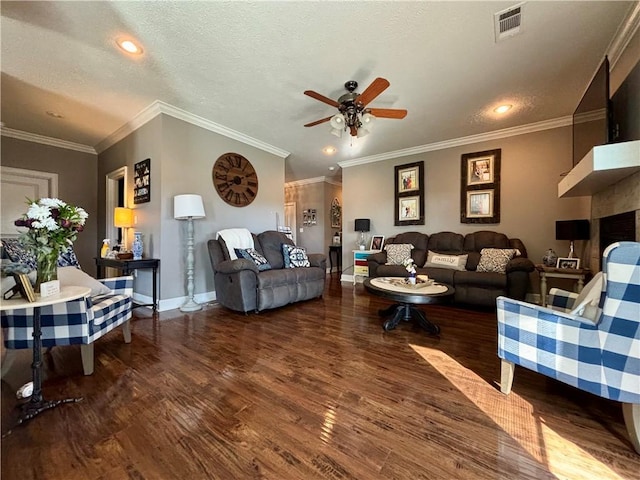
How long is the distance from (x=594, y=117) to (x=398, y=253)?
2.64 m

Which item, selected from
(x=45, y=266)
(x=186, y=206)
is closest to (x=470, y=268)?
(x=186, y=206)

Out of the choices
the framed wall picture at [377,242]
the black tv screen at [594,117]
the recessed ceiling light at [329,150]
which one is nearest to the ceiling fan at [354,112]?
the black tv screen at [594,117]

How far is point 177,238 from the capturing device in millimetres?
3424

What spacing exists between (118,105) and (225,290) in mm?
2757

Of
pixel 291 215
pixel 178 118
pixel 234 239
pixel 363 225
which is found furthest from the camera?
pixel 291 215

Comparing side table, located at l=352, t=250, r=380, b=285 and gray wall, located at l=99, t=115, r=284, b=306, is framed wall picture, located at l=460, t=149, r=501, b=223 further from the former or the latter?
gray wall, located at l=99, t=115, r=284, b=306

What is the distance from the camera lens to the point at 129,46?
2166 mm

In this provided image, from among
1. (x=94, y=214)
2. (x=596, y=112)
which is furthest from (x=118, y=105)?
(x=596, y=112)

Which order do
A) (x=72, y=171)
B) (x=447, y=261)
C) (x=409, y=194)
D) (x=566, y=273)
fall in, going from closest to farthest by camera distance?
(x=566, y=273) < (x=447, y=261) < (x=72, y=171) < (x=409, y=194)

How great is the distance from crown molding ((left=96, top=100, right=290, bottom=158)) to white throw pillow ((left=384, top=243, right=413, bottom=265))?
2.81 metres

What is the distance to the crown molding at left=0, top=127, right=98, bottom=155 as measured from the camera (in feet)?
12.8

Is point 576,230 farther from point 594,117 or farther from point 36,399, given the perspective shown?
point 36,399

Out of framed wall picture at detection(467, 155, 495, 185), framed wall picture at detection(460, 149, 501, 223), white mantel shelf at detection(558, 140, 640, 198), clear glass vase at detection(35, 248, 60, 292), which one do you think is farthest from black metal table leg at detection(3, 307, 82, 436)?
framed wall picture at detection(467, 155, 495, 185)

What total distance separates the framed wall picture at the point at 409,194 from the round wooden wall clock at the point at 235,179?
2751 millimetres
